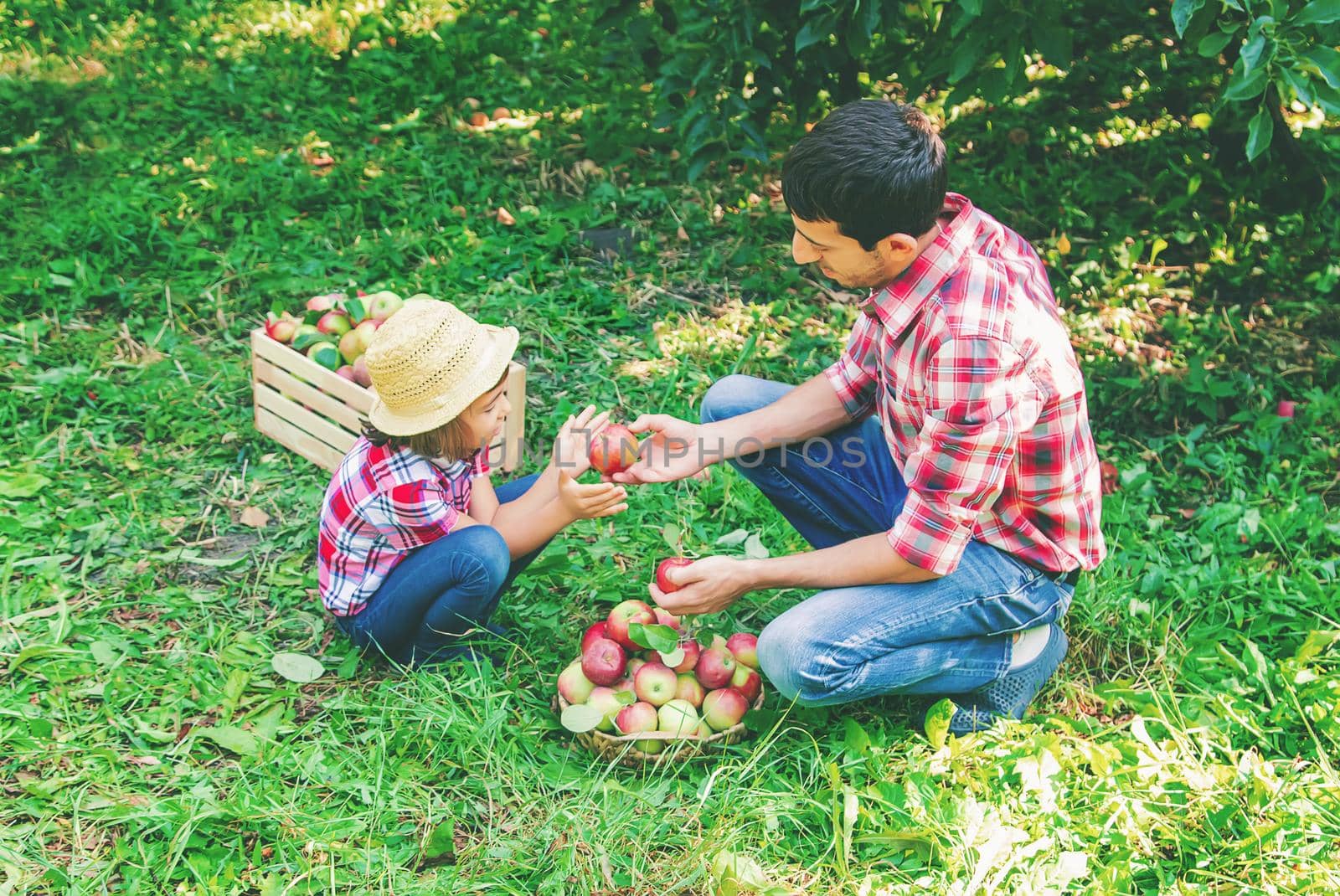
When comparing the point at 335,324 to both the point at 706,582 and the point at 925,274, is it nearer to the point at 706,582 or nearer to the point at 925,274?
the point at 706,582

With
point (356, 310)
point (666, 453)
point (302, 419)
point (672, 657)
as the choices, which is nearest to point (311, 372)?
point (302, 419)

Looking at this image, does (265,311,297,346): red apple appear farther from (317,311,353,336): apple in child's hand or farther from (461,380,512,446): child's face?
(461,380,512,446): child's face

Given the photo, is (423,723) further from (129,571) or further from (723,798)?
(129,571)

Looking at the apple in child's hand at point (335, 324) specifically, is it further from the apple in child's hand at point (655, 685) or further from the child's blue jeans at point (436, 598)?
the apple in child's hand at point (655, 685)

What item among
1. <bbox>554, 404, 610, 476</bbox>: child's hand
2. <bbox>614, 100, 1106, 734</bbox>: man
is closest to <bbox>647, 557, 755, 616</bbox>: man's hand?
<bbox>614, 100, 1106, 734</bbox>: man

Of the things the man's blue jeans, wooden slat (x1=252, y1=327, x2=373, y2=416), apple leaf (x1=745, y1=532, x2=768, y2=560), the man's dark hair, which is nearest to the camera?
the man's dark hair

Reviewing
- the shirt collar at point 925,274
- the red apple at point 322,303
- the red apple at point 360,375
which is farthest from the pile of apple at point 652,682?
the red apple at point 322,303

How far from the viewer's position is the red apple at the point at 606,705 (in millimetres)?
2662

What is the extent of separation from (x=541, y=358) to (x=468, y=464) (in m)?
1.41

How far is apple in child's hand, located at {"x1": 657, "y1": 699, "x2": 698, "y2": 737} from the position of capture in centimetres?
265

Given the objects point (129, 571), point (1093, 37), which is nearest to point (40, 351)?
point (129, 571)

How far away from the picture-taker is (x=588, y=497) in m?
2.72

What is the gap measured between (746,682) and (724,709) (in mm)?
108

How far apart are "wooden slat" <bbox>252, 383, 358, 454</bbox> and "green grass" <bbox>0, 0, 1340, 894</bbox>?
0.16m
